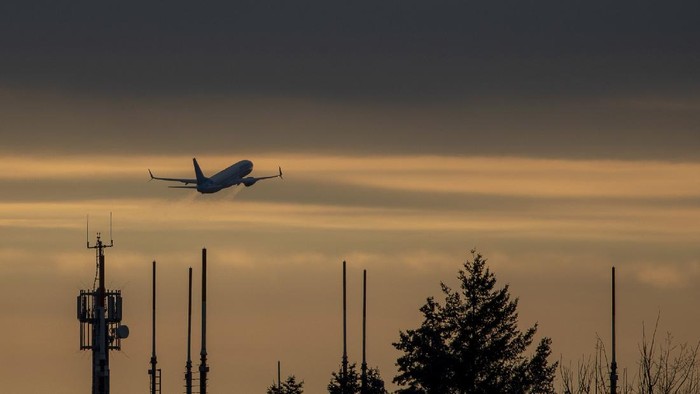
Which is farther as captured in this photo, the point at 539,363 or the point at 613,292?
the point at 539,363

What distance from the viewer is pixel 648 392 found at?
142m

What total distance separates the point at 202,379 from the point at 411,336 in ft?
63.8

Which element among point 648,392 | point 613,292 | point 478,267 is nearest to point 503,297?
point 478,267

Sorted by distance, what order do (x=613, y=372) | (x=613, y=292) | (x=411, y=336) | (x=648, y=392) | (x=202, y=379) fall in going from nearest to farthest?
(x=648, y=392)
(x=613, y=372)
(x=613, y=292)
(x=202, y=379)
(x=411, y=336)

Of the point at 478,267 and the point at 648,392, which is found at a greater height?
the point at 478,267

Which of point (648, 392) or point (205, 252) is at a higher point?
point (205, 252)

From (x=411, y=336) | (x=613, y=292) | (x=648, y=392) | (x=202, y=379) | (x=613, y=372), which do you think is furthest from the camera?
(x=411, y=336)

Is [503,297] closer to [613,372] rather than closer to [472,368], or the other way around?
[472,368]

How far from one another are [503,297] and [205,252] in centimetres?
2790

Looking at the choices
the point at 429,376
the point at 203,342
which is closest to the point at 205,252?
the point at 203,342

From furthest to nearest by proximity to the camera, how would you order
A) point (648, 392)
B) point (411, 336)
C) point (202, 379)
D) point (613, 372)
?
point (411, 336), point (202, 379), point (613, 372), point (648, 392)

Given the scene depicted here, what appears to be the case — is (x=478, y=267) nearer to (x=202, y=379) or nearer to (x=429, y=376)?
(x=429, y=376)

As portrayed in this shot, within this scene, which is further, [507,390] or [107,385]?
[107,385]

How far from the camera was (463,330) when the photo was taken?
613ft
